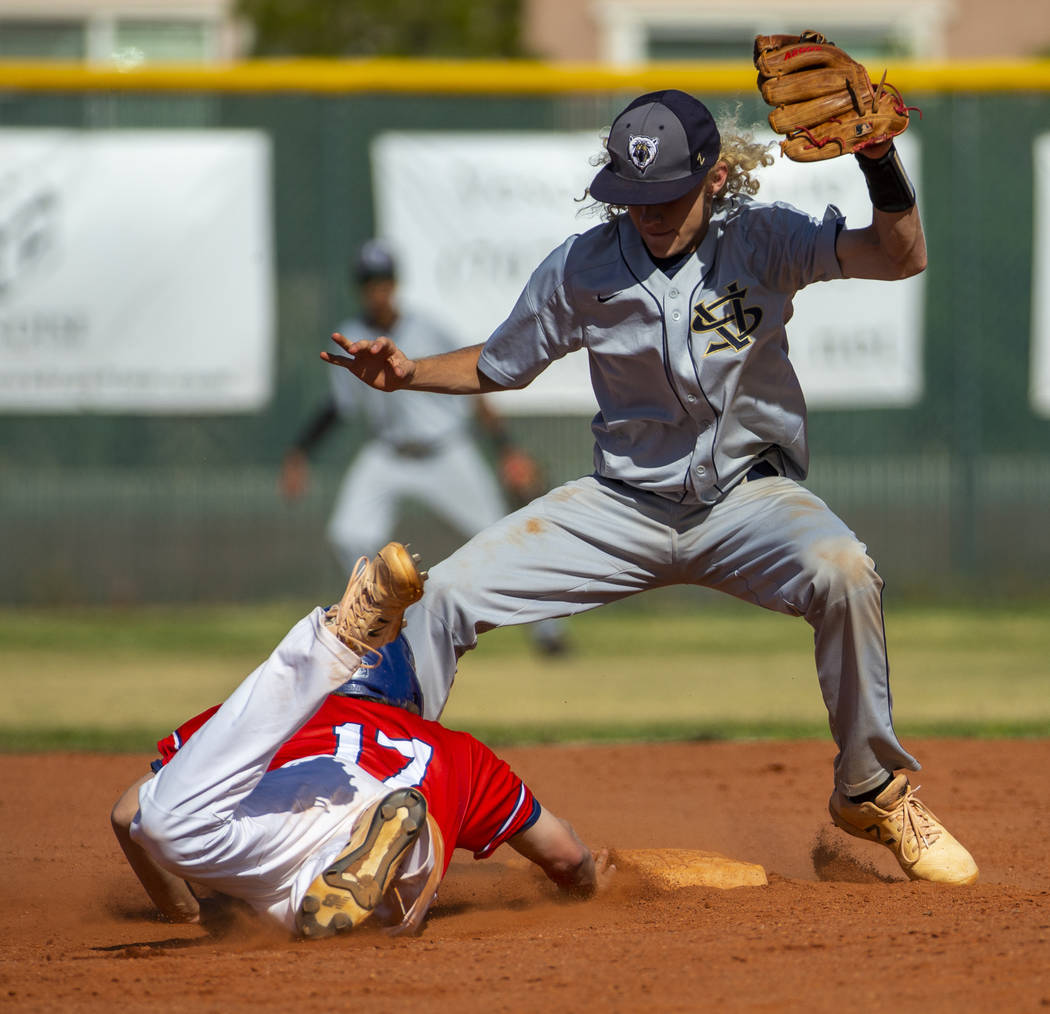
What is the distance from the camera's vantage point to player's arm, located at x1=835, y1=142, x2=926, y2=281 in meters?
3.62

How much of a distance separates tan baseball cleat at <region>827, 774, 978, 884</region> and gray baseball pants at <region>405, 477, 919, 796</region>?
59 millimetres

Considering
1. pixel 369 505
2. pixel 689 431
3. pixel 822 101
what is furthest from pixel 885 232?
pixel 369 505

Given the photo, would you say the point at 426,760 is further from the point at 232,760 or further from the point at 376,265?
the point at 376,265

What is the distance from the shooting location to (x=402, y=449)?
28.5ft

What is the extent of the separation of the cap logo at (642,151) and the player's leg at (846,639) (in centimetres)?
93

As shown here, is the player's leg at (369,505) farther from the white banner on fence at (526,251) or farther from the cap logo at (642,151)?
the cap logo at (642,151)

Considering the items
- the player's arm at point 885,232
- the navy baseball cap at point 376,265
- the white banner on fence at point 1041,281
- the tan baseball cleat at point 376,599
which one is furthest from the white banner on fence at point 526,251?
the tan baseball cleat at point 376,599

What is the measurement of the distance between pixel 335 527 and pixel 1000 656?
3765 mm

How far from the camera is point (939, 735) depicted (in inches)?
245

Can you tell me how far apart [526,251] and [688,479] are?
6.35 meters

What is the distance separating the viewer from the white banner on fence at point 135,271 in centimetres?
1006

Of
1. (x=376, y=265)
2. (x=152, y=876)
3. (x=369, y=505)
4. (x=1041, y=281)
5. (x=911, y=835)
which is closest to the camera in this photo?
(x=152, y=876)

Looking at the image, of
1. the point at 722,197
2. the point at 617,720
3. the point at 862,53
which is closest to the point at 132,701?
the point at 617,720

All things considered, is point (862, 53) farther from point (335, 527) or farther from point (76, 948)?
point (76, 948)
